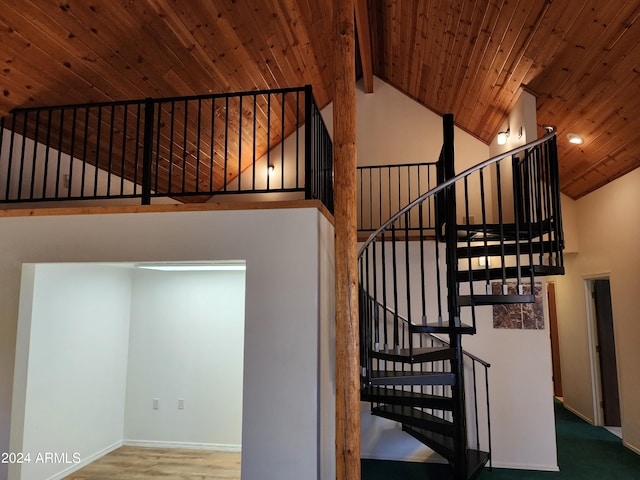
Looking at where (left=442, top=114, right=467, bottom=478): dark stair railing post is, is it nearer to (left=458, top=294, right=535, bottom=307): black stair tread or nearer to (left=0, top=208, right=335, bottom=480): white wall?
(left=458, top=294, right=535, bottom=307): black stair tread

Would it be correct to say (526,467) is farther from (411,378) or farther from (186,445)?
(186,445)

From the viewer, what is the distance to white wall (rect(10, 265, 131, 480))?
3.83m

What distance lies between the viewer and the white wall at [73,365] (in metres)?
3.83

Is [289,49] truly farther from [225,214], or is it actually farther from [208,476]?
[208,476]

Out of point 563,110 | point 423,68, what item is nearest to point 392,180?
point 423,68

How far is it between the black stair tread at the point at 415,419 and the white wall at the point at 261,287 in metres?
0.70

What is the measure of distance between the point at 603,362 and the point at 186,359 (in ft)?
17.6

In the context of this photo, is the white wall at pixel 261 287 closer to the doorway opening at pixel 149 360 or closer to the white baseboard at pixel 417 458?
the doorway opening at pixel 149 360

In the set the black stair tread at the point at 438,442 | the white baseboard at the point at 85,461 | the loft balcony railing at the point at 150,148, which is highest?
the loft balcony railing at the point at 150,148

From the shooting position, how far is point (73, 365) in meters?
4.39

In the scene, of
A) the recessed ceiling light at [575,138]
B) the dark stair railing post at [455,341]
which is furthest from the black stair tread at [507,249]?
the recessed ceiling light at [575,138]

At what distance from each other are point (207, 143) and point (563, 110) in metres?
4.06

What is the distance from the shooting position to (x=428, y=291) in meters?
4.91

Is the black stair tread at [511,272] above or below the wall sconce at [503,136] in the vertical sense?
below
